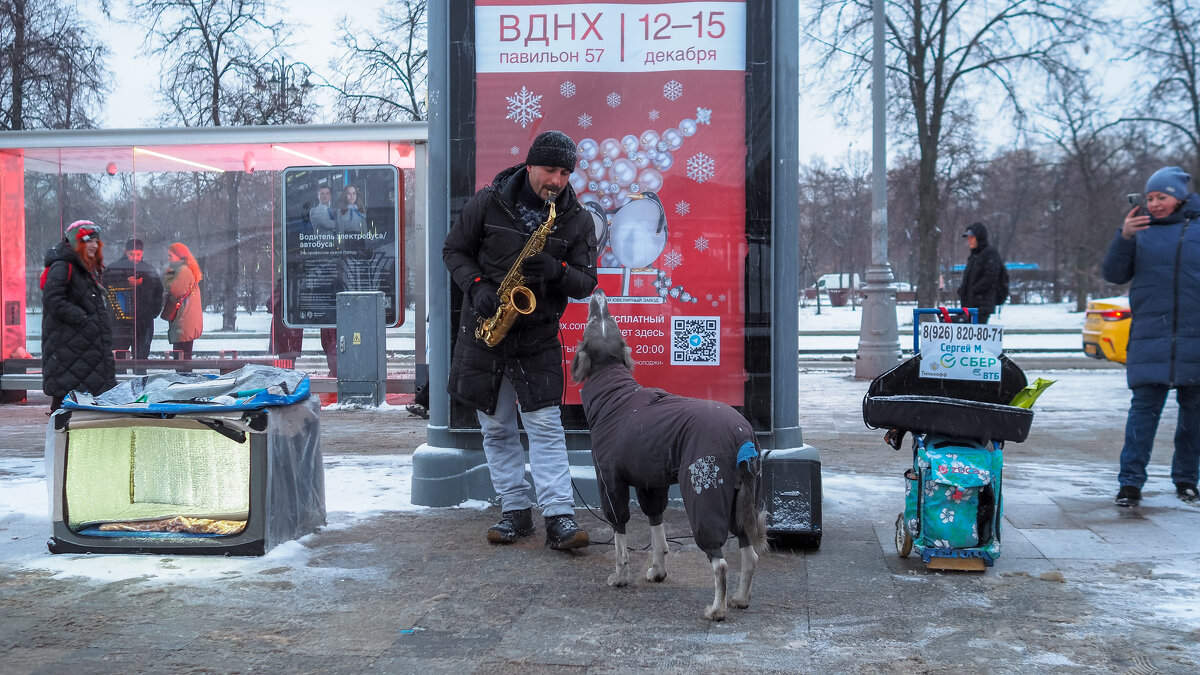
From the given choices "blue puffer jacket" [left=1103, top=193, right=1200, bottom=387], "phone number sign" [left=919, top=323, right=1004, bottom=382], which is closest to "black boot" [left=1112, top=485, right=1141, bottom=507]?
"blue puffer jacket" [left=1103, top=193, right=1200, bottom=387]

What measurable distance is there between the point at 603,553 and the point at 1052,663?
87.3 inches

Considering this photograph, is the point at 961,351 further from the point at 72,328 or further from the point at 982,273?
the point at 982,273

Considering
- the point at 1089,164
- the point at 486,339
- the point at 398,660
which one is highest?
the point at 1089,164

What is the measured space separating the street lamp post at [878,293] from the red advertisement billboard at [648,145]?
32.0 feet

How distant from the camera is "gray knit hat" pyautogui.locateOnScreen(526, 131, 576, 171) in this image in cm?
501

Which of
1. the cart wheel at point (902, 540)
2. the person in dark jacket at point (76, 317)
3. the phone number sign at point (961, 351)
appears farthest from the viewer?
the person in dark jacket at point (76, 317)

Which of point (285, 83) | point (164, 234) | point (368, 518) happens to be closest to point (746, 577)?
point (368, 518)

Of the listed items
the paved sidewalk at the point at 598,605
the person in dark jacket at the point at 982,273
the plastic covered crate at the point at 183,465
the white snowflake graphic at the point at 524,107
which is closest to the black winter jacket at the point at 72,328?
the paved sidewalk at the point at 598,605

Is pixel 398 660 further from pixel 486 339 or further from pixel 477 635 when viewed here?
pixel 486 339

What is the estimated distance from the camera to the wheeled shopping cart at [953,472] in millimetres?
4629

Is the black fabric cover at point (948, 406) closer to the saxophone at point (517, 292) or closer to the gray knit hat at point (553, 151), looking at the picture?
the saxophone at point (517, 292)

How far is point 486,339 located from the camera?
5.20 meters

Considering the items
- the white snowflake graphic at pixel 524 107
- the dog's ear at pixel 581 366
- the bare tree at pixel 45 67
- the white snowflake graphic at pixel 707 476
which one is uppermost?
the bare tree at pixel 45 67

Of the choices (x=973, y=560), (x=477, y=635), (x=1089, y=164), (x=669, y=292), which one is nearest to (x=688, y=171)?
(x=669, y=292)
